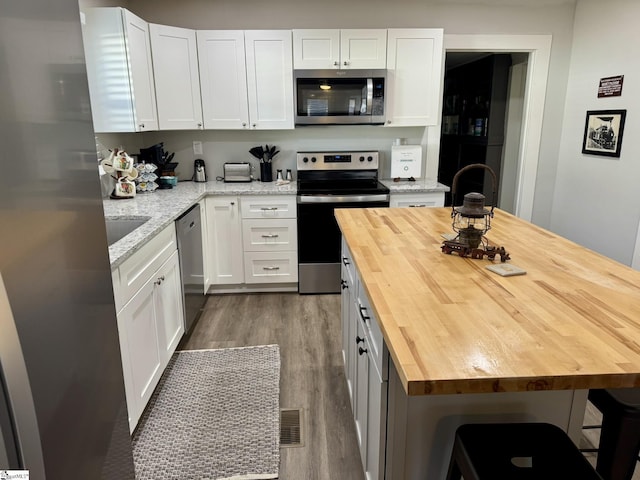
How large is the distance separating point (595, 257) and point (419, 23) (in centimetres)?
291

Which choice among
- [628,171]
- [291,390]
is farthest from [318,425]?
[628,171]

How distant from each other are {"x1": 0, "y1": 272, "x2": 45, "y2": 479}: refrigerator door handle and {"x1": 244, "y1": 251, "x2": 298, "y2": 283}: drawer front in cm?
295

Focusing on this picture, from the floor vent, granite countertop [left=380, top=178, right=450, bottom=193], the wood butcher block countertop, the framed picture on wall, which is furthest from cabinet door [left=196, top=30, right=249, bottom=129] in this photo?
the framed picture on wall

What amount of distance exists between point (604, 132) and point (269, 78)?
2698 mm

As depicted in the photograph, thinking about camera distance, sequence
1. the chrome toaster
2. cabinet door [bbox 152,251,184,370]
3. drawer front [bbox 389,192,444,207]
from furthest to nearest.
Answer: the chrome toaster < drawer front [bbox 389,192,444,207] < cabinet door [bbox 152,251,184,370]

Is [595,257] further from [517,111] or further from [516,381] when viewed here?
[517,111]

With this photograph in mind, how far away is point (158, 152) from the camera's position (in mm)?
3658

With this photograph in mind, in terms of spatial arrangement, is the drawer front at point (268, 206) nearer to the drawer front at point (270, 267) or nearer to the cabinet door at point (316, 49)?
the drawer front at point (270, 267)

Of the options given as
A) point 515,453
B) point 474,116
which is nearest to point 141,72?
point 515,453

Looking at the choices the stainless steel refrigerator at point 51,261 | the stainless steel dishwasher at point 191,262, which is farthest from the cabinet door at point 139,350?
the stainless steel refrigerator at point 51,261

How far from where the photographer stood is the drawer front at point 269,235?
11.8ft

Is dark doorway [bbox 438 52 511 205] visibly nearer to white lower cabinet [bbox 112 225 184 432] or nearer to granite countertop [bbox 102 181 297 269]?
granite countertop [bbox 102 181 297 269]

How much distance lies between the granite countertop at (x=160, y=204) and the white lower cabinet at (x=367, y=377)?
37.7 inches

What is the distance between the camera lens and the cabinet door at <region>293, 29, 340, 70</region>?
3482mm
